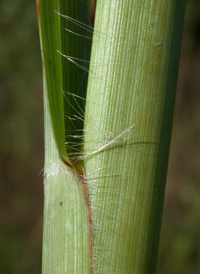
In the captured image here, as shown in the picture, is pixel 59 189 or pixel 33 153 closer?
pixel 59 189

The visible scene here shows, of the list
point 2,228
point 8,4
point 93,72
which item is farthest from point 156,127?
point 2,228

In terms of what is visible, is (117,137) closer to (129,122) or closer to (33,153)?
(129,122)

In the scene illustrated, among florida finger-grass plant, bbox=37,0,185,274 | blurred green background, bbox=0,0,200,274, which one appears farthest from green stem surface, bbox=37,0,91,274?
blurred green background, bbox=0,0,200,274

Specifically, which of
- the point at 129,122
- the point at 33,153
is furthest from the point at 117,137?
the point at 33,153

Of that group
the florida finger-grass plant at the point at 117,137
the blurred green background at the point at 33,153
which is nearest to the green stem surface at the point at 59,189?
the florida finger-grass plant at the point at 117,137

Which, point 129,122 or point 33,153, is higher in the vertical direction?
point 129,122

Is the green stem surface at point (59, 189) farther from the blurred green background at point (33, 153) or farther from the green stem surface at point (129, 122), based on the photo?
the blurred green background at point (33, 153)
